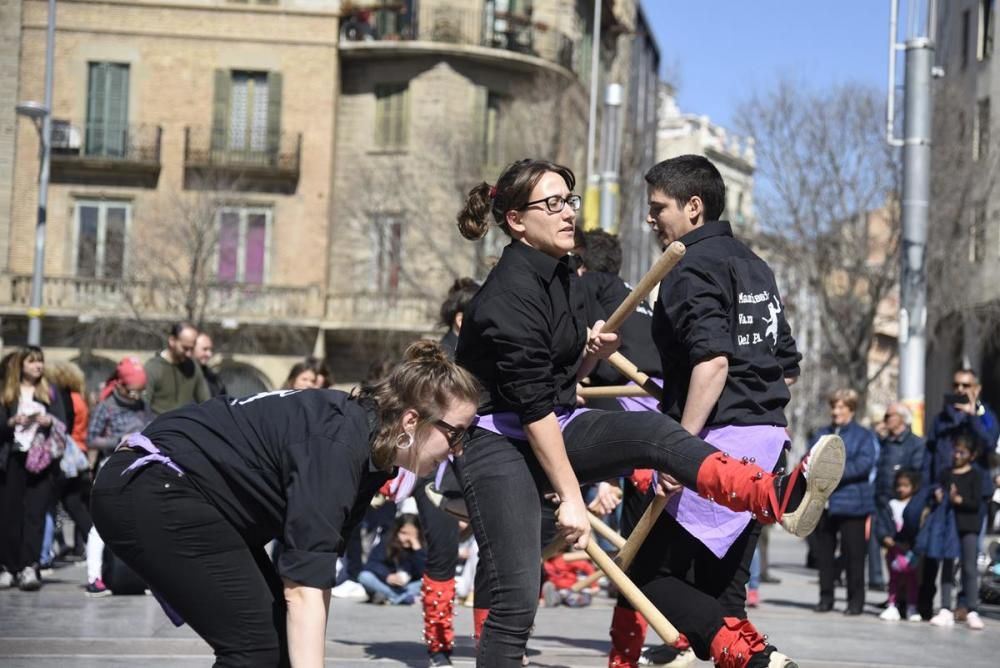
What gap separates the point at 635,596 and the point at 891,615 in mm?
7418

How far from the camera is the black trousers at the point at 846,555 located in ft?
44.5

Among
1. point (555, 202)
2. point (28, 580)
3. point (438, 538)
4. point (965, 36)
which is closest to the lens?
point (555, 202)

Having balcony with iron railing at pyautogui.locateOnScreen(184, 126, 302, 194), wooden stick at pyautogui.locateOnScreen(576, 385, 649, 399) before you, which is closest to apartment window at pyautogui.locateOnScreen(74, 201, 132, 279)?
balcony with iron railing at pyautogui.locateOnScreen(184, 126, 302, 194)

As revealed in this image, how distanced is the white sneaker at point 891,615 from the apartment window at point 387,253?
28409 millimetres

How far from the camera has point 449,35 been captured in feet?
138

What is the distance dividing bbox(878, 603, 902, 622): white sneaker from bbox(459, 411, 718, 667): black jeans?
7.82 m

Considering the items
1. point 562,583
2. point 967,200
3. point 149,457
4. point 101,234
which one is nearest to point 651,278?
point 149,457

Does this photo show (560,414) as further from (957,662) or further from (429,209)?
(429,209)

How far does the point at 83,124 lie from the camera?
1647 inches

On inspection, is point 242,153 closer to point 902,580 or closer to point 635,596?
point 902,580

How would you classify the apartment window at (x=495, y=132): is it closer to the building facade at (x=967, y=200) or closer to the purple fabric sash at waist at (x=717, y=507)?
the building facade at (x=967, y=200)

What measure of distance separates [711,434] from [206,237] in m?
35.6

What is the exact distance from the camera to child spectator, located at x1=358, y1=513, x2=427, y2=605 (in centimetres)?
1308

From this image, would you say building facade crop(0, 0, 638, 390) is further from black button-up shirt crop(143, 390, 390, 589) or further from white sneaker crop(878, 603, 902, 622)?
black button-up shirt crop(143, 390, 390, 589)
